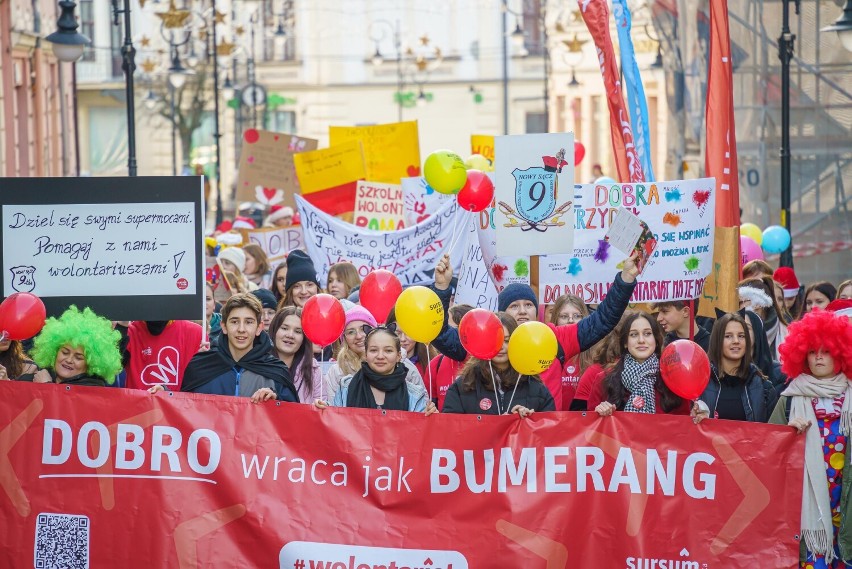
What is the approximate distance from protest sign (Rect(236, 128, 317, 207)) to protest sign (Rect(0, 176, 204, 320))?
943 centimetres

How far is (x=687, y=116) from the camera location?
21.3 meters

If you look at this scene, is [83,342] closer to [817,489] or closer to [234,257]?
[817,489]

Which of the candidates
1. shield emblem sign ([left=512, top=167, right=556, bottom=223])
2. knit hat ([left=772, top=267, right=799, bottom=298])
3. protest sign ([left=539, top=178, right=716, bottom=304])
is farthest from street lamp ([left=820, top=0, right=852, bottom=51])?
shield emblem sign ([left=512, top=167, right=556, bottom=223])

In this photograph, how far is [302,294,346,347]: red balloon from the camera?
687cm

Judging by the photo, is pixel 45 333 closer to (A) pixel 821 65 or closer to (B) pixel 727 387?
(B) pixel 727 387

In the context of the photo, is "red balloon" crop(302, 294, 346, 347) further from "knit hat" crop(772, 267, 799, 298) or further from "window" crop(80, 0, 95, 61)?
"window" crop(80, 0, 95, 61)

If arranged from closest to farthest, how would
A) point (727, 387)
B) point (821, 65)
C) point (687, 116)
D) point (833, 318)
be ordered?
point (833, 318) < point (727, 387) < point (821, 65) < point (687, 116)

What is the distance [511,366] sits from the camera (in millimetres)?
6551

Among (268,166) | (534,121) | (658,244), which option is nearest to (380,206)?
(268,166)

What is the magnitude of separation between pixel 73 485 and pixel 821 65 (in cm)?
1087

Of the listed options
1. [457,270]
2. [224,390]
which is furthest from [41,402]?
[457,270]

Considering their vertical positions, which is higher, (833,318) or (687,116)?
(687,116)

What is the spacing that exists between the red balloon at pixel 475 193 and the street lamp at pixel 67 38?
232 inches

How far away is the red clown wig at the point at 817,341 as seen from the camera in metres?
6.20
